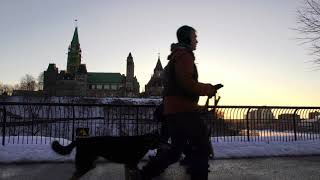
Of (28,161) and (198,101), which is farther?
(28,161)

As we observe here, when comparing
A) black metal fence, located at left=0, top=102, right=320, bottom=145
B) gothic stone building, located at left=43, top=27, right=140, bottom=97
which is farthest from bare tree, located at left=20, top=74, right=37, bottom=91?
black metal fence, located at left=0, top=102, right=320, bottom=145

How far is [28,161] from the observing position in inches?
407

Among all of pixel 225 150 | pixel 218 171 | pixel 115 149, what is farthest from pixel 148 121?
pixel 115 149

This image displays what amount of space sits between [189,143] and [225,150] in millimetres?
6733

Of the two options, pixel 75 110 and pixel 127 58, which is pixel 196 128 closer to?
pixel 75 110

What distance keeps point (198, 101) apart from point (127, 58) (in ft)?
608

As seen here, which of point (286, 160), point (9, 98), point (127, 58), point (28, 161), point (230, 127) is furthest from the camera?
point (127, 58)

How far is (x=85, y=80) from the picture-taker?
173875 millimetres

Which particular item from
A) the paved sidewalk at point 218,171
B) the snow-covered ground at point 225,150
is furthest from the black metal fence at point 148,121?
the paved sidewalk at point 218,171

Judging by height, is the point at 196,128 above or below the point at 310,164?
above

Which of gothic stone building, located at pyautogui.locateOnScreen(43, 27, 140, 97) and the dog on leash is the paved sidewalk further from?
gothic stone building, located at pyautogui.locateOnScreen(43, 27, 140, 97)

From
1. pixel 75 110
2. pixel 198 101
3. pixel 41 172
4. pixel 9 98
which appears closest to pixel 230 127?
pixel 75 110

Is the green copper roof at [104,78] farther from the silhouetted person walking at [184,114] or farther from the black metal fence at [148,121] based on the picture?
the silhouetted person walking at [184,114]

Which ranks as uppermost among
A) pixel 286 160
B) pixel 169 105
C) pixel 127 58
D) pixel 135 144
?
pixel 127 58
